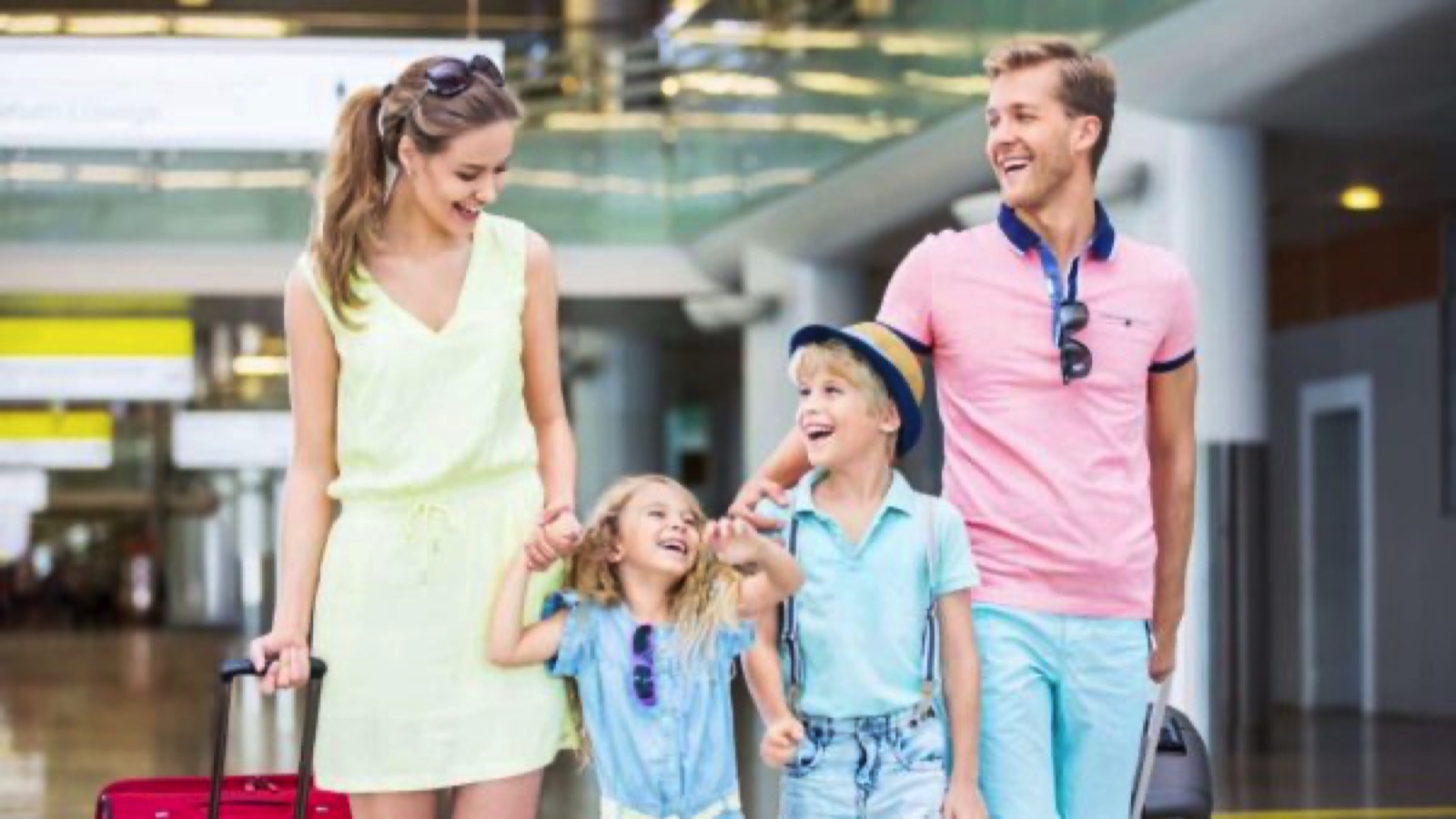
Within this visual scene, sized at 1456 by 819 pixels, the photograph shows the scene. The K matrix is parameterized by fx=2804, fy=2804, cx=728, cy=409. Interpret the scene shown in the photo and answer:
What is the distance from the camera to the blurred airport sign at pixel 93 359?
73.8ft

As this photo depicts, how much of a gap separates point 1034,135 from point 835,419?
51 cm

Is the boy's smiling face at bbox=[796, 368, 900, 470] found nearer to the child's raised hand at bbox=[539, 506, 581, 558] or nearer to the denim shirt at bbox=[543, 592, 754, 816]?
the denim shirt at bbox=[543, 592, 754, 816]

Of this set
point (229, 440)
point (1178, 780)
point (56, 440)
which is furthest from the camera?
point (229, 440)

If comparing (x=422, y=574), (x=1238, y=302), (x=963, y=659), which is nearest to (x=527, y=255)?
(x=422, y=574)

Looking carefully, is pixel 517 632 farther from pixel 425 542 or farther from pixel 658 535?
pixel 658 535

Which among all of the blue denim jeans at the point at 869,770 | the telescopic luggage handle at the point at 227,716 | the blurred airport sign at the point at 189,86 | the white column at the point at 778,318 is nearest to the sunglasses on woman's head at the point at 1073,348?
the blue denim jeans at the point at 869,770

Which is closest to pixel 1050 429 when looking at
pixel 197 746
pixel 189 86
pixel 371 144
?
pixel 371 144

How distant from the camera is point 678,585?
161 inches

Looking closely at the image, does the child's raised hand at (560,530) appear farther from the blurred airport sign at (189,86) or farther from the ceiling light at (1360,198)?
the blurred airport sign at (189,86)

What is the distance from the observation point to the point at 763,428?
23.0 meters

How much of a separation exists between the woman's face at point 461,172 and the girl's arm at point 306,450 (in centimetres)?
20

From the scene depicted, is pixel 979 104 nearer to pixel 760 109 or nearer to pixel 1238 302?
pixel 1238 302

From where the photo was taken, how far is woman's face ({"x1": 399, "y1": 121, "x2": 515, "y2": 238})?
3666 mm

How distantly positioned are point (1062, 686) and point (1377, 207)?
1415 centimetres
